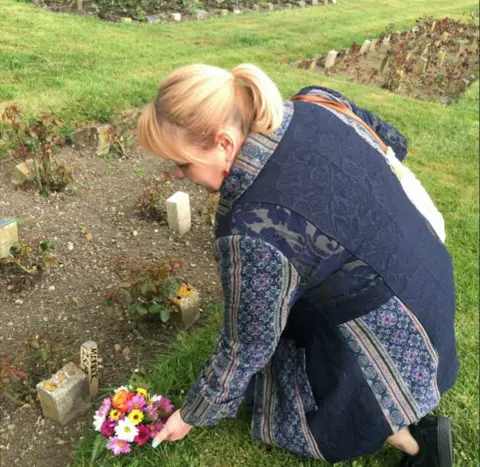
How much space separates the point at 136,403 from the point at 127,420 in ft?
0.23

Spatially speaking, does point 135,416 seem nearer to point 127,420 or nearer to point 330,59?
point 127,420

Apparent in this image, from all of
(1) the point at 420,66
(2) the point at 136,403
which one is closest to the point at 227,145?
(2) the point at 136,403

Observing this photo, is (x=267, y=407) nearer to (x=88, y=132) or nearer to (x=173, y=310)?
(x=173, y=310)

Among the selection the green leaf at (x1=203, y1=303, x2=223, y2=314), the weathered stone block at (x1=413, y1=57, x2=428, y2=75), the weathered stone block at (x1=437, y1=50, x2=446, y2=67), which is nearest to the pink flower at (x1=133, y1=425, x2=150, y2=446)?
the green leaf at (x1=203, y1=303, x2=223, y2=314)

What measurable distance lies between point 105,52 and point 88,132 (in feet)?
4.92

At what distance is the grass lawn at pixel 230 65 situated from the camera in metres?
2.27

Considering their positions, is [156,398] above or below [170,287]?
below

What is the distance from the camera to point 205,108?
1.41 metres

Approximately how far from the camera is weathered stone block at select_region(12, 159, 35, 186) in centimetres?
328

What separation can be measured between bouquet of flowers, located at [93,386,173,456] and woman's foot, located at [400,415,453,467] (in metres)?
1.01

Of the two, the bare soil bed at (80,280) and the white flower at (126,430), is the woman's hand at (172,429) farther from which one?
the bare soil bed at (80,280)

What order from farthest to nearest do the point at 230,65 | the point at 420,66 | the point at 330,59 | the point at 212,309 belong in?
the point at 420,66 → the point at 330,59 → the point at 230,65 → the point at 212,309

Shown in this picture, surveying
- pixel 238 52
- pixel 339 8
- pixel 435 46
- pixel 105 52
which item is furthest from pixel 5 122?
pixel 435 46

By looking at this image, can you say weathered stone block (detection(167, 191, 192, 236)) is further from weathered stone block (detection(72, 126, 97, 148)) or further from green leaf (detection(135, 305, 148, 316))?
weathered stone block (detection(72, 126, 97, 148))
